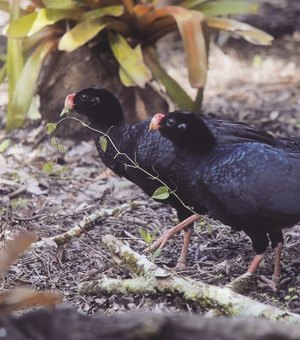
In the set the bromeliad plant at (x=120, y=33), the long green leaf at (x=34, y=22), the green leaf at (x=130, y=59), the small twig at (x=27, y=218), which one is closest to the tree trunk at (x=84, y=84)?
the bromeliad plant at (x=120, y=33)

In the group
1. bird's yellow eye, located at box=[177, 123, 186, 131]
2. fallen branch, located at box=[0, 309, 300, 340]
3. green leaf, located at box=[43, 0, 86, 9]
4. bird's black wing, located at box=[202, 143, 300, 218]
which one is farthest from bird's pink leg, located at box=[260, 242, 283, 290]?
green leaf, located at box=[43, 0, 86, 9]

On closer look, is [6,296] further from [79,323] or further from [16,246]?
[79,323]

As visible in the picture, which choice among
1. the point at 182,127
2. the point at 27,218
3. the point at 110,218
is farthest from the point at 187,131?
the point at 27,218

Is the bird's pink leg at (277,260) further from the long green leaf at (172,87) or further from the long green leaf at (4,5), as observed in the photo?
the long green leaf at (4,5)

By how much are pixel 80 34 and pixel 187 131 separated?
2.73 m

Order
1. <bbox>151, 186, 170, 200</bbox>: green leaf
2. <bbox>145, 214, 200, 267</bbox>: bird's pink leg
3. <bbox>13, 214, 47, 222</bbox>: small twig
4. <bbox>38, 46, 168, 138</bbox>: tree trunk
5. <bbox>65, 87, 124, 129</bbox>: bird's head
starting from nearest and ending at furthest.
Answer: <bbox>151, 186, 170, 200</bbox>: green leaf < <bbox>145, 214, 200, 267</bbox>: bird's pink leg < <bbox>65, 87, 124, 129</bbox>: bird's head < <bbox>13, 214, 47, 222</bbox>: small twig < <bbox>38, 46, 168, 138</bbox>: tree trunk

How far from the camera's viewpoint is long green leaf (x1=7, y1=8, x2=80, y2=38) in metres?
6.79

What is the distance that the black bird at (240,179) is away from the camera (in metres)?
4.04

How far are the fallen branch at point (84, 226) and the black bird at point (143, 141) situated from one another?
44 cm

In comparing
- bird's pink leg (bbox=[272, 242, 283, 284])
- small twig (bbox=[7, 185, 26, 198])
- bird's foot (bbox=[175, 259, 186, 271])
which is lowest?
small twig (bbox=[7, 185, 26, 198])

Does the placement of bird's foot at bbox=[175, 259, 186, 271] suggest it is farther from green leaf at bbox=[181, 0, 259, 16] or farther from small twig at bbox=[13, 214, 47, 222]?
green leaf at bbox=[181, 0, 259, 16]

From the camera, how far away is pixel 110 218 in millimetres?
5512

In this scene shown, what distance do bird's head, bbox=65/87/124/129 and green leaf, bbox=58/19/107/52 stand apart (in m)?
1.46

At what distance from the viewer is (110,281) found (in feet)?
13.3
